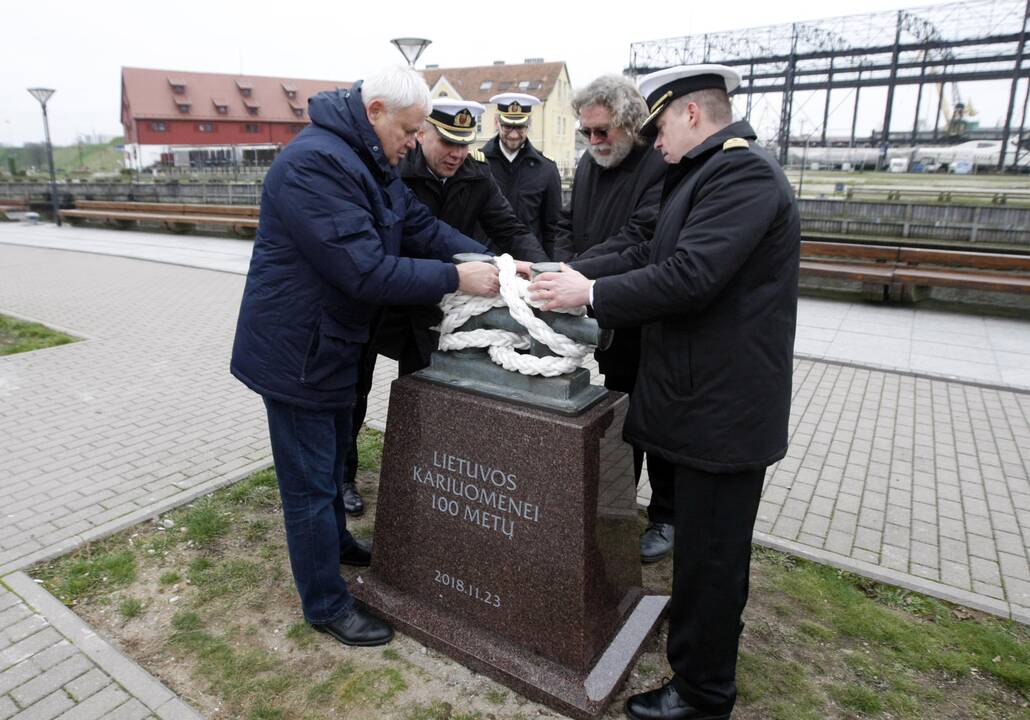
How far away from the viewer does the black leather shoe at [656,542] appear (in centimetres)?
335

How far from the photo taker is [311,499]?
2627mm

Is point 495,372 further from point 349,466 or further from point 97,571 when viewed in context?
point 97,571

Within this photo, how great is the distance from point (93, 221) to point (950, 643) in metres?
23.0

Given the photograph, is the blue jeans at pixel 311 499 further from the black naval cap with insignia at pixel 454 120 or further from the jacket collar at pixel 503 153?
the jacket collar at pixel 503 153

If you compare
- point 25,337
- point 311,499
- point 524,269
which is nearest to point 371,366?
point 311,499

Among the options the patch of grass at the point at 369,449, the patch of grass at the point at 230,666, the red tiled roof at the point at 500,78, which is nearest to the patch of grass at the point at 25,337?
the patch of grass at the point at 369,449

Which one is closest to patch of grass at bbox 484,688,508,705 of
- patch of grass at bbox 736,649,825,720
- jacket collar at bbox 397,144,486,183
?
patch of grass at bbox 736,649,825,720

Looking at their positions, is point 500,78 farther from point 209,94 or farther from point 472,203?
point 472,203

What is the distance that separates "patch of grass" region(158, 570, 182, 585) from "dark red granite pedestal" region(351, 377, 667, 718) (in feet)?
3.09

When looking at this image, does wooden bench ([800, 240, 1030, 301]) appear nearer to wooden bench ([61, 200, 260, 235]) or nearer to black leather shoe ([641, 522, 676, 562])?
black leather shoe ([641, 522, 676, 562])

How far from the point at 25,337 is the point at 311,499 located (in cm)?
648

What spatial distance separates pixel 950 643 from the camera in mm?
2791

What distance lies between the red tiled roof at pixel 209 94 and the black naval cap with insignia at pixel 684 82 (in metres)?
50.6

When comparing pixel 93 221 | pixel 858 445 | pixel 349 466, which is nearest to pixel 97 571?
pixel 349 466
